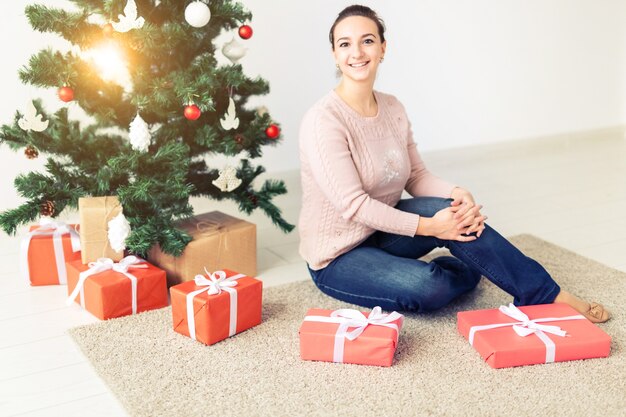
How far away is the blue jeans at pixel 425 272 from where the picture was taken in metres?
1.97

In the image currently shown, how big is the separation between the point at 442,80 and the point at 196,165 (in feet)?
6.55

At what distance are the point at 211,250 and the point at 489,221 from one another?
1.28m

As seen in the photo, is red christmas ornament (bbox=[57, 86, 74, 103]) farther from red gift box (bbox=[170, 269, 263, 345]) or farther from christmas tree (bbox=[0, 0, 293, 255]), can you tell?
red gift box (bbox=[170, 269, 263, 345])

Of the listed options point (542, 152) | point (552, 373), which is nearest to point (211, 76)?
point (552, 373)

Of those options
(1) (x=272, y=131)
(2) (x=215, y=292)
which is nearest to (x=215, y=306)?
(2) (x=215, y=292)

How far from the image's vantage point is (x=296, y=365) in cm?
180

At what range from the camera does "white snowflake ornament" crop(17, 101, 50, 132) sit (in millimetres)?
2160

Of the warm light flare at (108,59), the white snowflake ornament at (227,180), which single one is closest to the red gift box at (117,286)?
the white snowflake ornament at (227,180)

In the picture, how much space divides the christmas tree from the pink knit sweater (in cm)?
31

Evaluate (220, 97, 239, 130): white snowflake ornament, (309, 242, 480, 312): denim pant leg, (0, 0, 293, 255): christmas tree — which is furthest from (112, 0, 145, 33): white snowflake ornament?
(309, 242, 480, 312): denim pant leg

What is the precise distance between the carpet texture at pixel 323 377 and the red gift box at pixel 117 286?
48 mm

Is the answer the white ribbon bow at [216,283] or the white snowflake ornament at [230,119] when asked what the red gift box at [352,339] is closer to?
the white ribbon bow at [216,283]

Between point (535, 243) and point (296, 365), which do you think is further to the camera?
point (535, 243)

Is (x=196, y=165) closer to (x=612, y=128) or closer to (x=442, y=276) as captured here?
(x=442, y=276)
